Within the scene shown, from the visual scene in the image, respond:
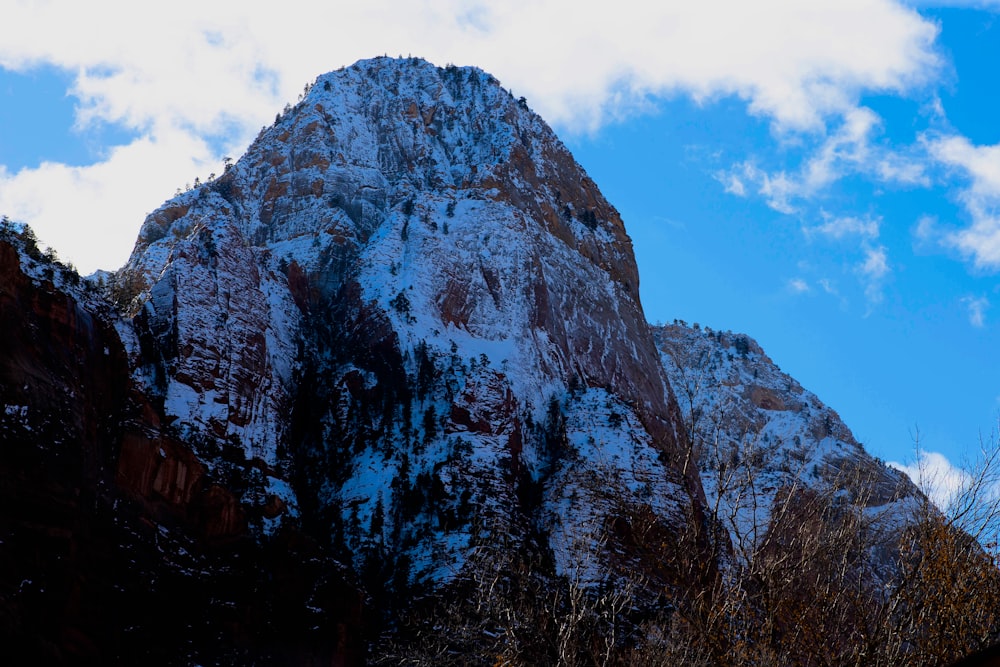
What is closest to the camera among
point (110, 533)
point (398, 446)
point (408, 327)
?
point (110, 533)

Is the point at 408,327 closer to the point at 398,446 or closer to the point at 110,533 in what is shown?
the point at 398,446

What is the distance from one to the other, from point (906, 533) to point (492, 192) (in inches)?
2830

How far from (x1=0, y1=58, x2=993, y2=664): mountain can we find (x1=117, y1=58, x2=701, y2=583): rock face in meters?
0.28

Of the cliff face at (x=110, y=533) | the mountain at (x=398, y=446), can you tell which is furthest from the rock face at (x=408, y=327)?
the cliff face at (x=110, y=533)

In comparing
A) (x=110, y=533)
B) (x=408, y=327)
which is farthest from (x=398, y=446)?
(x=110, y=533)

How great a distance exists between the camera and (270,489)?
5878 cm

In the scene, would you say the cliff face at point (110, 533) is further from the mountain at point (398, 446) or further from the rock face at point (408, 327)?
the rock face at point (408, 327)

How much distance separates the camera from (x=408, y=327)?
73000 millimetres

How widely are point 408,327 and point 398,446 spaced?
11432 millimetres

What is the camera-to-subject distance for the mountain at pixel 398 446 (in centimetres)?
2347

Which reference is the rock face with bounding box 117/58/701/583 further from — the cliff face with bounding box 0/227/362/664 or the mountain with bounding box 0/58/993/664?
the cliff face with bounding box 0/227/362/664

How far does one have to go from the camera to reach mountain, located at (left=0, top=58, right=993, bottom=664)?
2347 cm

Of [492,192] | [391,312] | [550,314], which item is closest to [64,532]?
[391,312]

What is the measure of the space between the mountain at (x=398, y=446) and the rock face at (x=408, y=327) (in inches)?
11.0
